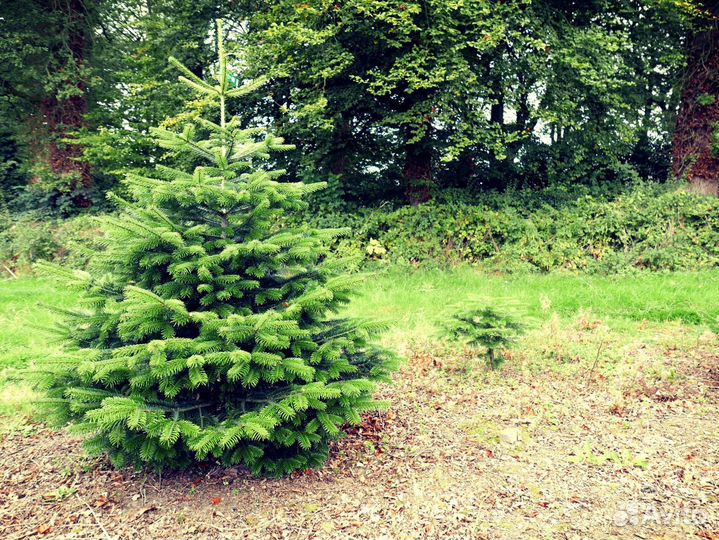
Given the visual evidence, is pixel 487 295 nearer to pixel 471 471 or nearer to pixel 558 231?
pixel 471 471

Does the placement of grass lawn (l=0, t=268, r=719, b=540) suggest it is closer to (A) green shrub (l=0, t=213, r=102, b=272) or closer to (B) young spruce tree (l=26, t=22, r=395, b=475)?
(B) young spruce tree (l=26, t=22, r=395, b=475)

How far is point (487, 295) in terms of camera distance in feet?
21.4

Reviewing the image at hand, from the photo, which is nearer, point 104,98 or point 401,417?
point 401,417

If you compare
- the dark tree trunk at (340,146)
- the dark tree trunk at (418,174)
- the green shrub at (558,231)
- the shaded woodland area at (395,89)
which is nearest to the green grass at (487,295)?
the green shrub at (558,231)

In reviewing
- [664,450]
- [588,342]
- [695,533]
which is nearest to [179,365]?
[695,533]

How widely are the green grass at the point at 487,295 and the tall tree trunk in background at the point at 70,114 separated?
203 inches

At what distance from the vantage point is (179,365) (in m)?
2.89

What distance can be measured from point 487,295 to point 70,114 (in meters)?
14.1

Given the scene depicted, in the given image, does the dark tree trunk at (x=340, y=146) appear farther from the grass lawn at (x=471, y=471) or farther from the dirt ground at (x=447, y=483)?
the dirt ground at (x=447, y=483)

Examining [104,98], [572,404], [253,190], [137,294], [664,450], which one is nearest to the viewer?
[137,294]

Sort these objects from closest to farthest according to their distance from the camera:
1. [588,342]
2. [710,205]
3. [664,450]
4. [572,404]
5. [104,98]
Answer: [664,450] → [572,404] → [588,342] → [710,205] → [104,98]

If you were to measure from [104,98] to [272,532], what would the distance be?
16.6m

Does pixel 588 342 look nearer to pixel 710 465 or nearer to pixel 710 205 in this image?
pixel 710 465

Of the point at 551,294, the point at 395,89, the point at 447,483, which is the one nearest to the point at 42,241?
the point at 395,89
